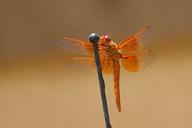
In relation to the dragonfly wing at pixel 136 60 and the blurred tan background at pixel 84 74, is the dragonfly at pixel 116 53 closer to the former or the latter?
the dragonfly wing at pixel 136 60

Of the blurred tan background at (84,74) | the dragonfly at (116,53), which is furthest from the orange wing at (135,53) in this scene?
the blurred tan background at (84,74)

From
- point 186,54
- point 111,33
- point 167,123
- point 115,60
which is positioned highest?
point 111,33

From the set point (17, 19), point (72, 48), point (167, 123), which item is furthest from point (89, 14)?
point (72, 48)

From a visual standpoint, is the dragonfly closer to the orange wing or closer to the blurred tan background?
the orange wing

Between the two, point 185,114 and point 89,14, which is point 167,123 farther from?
point 89,14

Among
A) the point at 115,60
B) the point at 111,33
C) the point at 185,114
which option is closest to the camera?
the point at 115,60

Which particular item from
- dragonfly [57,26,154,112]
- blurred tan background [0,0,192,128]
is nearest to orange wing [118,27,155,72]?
dragonfly [57,26,154,112]

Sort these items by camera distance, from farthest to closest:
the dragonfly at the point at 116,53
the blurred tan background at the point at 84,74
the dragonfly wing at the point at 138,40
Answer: the blurred tan background at the point at 84,74 < the dragonfly wing at the point at 138,40 < the dragonfly at the point at 116,53

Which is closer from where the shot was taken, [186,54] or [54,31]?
[186,54]
